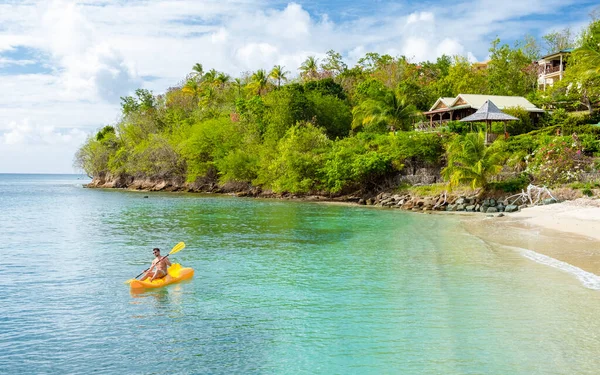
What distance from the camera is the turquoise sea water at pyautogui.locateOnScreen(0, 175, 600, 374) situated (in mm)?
8320

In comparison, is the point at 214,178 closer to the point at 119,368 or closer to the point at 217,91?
the point at 217,91

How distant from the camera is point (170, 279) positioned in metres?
13.7

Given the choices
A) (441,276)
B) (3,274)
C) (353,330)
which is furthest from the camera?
(3,274)

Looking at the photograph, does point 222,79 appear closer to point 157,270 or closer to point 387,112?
point 387,112

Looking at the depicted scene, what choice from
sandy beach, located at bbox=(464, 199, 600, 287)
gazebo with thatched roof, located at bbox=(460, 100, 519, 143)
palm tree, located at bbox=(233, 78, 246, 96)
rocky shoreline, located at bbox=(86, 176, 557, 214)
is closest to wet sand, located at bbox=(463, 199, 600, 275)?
sandy beach, located at bbox=(464, 199, 600, 287)

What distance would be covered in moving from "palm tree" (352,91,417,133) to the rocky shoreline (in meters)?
11.3

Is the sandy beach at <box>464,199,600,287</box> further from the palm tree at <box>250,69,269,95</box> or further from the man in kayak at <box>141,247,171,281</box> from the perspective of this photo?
the palm tree at <box>250,69,269,95</box>

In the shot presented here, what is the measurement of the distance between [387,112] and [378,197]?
1385 centimetres

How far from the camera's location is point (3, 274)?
15.5m

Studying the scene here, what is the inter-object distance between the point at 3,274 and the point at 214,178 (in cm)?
4577

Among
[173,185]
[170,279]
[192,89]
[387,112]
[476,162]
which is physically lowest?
[170,279]

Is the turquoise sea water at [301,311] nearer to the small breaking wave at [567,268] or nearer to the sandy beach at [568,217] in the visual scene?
the small breaking wave at [567,268]

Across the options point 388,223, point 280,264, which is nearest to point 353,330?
point 280,264

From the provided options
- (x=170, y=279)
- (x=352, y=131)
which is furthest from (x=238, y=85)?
(x=170, y=279)
